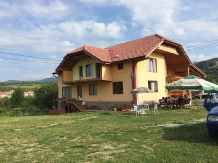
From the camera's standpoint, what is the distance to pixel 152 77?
24.8 metres

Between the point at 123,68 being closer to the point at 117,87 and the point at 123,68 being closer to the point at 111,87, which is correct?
the point at 117,87

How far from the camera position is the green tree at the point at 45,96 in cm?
4596

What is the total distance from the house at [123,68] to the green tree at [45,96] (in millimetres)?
18096

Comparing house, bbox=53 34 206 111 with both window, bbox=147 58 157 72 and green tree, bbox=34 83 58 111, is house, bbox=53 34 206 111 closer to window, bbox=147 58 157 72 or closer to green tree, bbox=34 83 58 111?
window, bbox=147 58 157 72

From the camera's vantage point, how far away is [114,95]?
2434 centimetres

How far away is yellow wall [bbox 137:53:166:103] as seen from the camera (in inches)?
913

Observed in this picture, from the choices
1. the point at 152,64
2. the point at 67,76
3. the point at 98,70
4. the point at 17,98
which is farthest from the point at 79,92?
the point at 17,98

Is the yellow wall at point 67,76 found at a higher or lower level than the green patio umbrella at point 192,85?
higher

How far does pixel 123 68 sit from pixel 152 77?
11.7 feet

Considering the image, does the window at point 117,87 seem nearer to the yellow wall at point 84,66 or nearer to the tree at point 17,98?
the yellow wall at point 84,66

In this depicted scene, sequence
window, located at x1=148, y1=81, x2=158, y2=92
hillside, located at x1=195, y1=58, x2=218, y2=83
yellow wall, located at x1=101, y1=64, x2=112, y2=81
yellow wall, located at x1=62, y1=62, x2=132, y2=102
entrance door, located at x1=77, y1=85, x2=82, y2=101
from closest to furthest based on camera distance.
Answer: yellow wall, located at x1=62, y1=62, x2=132, y2=102 → yellow wall, located at x1=101, y1=64, x2=112, y2=81 → window, located at x1=148, y1=81, x2=158, y2=92 → entrance door, located at x1=77, y1=85, x2=82, y2=101 → hillside, located at x1=195, y1=58, x2=218, y2=83

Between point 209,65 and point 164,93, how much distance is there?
3776cm

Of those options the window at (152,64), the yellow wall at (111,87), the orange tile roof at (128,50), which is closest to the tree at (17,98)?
the yellow wall at (111,87)

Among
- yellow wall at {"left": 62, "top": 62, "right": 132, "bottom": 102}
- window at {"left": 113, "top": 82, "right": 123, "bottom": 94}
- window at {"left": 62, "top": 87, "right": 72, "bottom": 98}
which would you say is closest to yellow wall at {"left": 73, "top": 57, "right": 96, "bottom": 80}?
yellow wall at {"left": 62, "top": 62, "right": 132, "bottom": 102}
